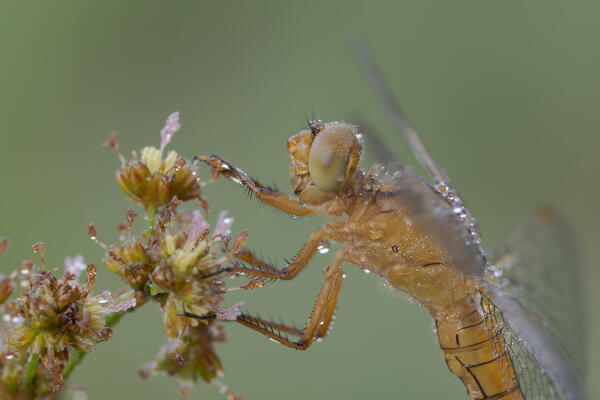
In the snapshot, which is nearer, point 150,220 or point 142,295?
point 142,295

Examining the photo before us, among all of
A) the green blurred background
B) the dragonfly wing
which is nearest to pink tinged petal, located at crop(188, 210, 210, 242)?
the dragonfly wing

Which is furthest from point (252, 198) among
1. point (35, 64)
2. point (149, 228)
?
point (35, 64)

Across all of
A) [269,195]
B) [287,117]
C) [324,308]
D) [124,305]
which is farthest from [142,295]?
[287,117]

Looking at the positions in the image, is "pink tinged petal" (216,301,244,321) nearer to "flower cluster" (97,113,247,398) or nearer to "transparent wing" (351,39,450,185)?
"flower cluster" (97,113,247,398)

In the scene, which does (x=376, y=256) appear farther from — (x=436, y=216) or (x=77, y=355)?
(x=77, y=355)

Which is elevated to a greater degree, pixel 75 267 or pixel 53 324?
pixel 75 267

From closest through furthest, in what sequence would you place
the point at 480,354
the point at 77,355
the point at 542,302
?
1. the point at 77,355
2. the point at 480,354
3. the point at 542,302

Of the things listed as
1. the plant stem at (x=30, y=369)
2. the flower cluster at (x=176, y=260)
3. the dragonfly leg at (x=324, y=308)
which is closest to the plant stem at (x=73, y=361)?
the plant stem at (x=30, y=369)
